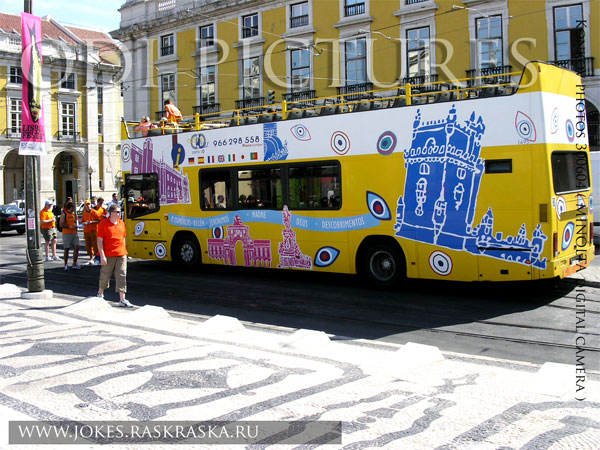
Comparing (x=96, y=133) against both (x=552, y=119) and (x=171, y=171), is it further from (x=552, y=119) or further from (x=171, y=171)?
(x=552, y=119)

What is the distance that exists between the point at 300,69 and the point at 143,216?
19.4m

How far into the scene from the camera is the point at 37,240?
11.0 m

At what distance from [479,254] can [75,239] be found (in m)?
10.7

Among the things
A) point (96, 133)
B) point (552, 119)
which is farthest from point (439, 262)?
point (96, 133)

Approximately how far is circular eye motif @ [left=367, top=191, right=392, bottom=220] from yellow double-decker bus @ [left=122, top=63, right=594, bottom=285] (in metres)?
0.02

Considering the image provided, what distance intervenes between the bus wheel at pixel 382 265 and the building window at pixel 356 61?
20166 millimetres

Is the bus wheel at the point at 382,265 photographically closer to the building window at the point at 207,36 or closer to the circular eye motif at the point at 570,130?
the circular eye motif at the point at 570,130

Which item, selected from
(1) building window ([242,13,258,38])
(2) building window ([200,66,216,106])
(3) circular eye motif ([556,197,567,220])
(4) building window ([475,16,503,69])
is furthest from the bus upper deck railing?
(2) building window ([200,66,216,106])

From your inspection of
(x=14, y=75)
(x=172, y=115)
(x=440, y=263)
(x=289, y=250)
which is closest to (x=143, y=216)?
(x=172, y=115)

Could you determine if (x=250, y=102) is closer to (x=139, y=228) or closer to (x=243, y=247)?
(x=139, y=228)

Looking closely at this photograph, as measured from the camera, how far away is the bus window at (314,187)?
12141mm

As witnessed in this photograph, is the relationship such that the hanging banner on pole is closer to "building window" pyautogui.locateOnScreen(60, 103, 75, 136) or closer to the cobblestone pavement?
the cobblestone pavement

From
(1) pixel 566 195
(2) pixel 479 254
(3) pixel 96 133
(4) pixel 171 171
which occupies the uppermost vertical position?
(3) pixel 96 133

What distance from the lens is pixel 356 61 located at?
30.8 metres
